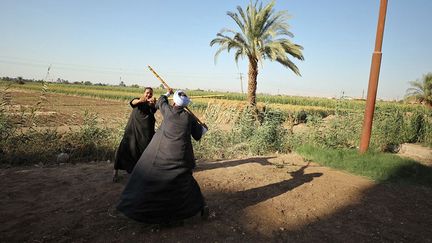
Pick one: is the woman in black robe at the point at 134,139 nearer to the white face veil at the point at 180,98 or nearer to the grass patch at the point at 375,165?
the white face veil at the point at 180,98

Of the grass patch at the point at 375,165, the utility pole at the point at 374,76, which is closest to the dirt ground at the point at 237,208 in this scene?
the grass patch at the point at 375,165

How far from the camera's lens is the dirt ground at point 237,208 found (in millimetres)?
3830

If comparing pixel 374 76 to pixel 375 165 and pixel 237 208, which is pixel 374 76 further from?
pixel 237 208

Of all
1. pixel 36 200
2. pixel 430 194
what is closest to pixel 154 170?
pixel 36 200

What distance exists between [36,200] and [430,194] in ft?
20.9

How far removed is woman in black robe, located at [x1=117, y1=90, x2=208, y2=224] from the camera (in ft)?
12.2

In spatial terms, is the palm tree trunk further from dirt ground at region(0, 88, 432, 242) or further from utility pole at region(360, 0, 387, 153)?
dirt ground at region(0, 88, 432, 242)

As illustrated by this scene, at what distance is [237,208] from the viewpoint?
4.64 m

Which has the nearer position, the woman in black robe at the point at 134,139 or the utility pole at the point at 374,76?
the woman in black robe at the point at 134,139

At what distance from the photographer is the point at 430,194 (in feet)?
18.9

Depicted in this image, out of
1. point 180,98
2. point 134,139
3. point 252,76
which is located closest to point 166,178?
point 180,98

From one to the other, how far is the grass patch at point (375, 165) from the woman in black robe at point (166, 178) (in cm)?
446

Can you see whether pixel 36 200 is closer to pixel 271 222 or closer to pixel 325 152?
pixel 271 222

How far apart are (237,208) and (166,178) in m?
1.37
